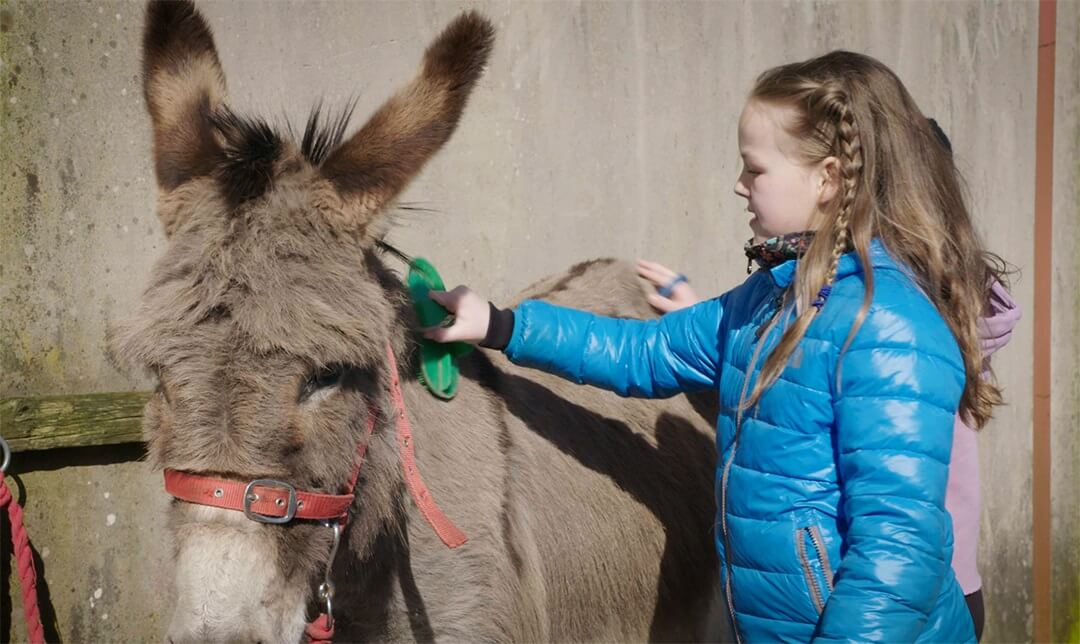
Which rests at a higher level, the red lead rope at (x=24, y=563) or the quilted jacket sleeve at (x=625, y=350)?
the quilted jacket sleeve at (x=625, y=350)

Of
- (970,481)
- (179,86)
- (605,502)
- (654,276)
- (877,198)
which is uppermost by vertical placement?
(179,86)

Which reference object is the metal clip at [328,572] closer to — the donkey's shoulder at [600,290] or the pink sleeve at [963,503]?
the donkey's shoulder at [600,290]

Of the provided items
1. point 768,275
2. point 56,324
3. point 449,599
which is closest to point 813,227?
point 768,275

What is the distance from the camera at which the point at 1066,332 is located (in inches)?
233

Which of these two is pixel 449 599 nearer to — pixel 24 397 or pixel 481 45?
pixel 481 45

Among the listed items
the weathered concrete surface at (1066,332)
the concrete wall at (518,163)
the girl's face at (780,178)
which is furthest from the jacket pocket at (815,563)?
the weathered concrete surface at (1066,332)

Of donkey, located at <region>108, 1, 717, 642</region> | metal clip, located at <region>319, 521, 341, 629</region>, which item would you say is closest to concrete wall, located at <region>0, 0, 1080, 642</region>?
donkey, located at <region>108, 1, 717, 642</region>

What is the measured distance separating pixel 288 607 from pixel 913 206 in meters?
1.49

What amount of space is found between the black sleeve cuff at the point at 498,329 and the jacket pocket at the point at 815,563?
0.87m

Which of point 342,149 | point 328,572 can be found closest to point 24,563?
point 328,572

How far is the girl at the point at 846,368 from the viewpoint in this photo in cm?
167

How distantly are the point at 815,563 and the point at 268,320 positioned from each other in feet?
3.74

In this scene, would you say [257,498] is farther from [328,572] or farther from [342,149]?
[342,149]

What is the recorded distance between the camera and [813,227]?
1.99 m
